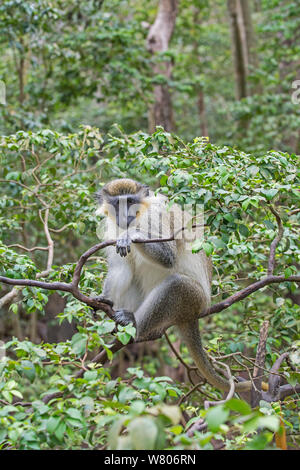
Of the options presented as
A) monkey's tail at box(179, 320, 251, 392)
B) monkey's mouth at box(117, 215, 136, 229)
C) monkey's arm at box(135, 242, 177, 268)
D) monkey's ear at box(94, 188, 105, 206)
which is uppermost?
monkey's ear at box(94, 188, 105, 206)

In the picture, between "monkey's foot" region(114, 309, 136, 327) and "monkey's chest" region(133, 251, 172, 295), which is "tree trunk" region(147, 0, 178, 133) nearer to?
"monkey's chest" region(133, 251, 172, 295)

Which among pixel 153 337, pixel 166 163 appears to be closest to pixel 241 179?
pixel 166 163

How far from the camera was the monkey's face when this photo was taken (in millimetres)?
3842

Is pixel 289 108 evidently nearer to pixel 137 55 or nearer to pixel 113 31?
pixel 137 55

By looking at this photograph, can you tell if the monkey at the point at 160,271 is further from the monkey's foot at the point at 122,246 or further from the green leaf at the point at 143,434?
the green leaf at the point at 143,434

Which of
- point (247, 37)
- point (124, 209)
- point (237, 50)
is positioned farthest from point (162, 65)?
point (124, 209)

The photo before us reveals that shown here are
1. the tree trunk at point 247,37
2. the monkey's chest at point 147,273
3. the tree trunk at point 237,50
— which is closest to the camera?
the monkey's chest at point 147,273

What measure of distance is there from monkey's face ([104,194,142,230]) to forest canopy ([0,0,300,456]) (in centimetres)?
23

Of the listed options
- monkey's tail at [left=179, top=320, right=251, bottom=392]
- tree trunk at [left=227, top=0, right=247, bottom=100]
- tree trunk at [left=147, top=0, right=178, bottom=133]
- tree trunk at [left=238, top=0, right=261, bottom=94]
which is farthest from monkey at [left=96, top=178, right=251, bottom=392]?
tree trunk at [left=238, top=0, right=261, bottom=94]

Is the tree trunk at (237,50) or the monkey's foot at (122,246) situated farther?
the tree trunk at (237,50)

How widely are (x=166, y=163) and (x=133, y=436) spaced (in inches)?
75.0

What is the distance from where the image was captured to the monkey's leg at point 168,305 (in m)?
3.80

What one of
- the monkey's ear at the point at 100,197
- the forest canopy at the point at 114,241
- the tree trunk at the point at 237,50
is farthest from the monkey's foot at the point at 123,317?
the tree trunk at the point at 237,50

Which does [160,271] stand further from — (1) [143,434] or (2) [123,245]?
(1) [143,434]
